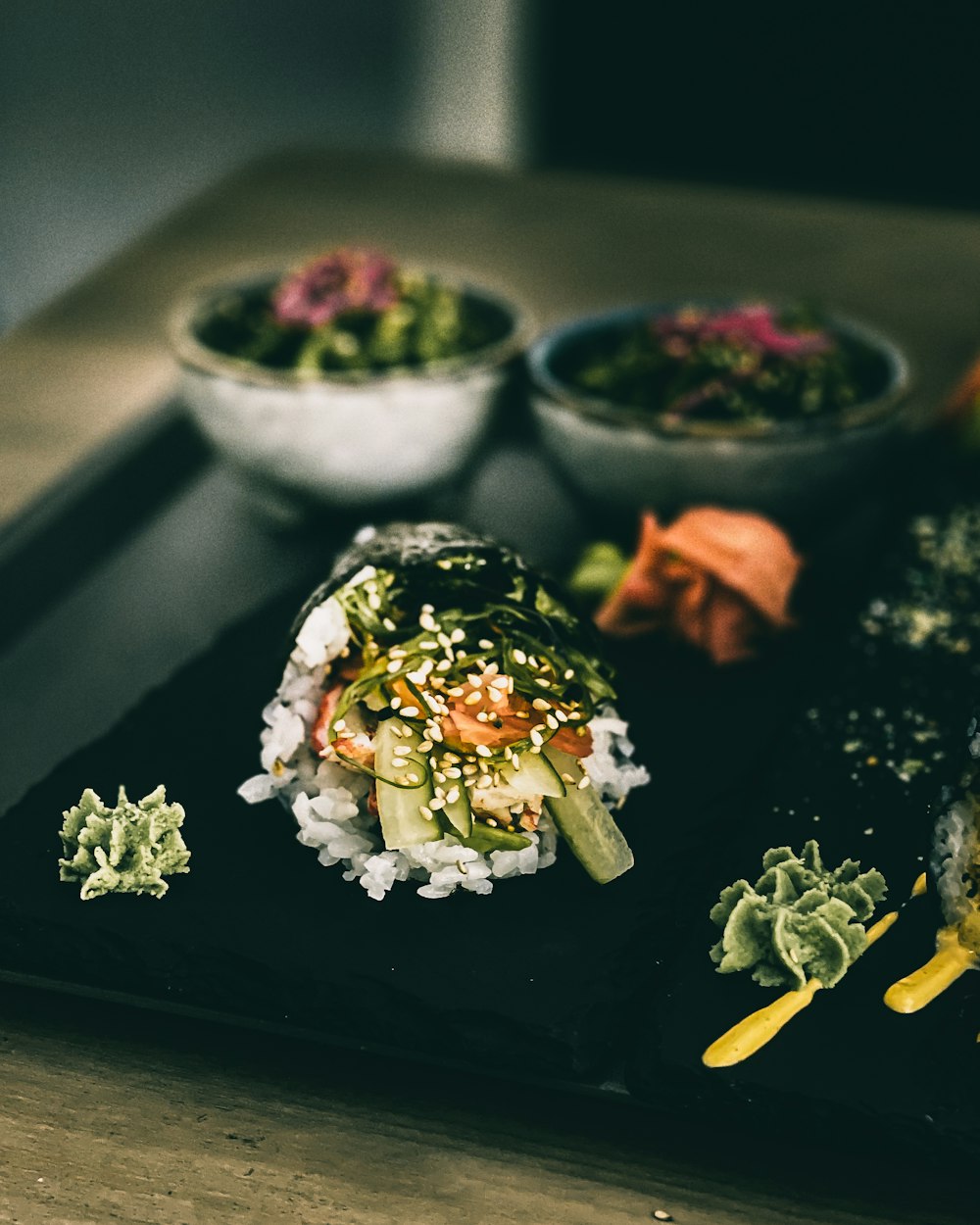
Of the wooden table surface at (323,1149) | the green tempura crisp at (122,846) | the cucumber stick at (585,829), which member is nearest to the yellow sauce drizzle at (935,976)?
the wooden table surface at (323,1149)

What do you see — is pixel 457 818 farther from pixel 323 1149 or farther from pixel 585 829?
pixel 323 1149

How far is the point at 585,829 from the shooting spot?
1313 millimetres

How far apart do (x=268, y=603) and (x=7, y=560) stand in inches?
14.3

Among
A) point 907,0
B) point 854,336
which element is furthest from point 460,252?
point 907,0

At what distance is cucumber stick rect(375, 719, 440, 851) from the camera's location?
1.26m

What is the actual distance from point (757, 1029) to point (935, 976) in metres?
0.17

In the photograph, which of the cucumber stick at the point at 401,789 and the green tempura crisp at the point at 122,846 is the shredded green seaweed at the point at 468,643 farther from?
the green tempura crisp at the point at 122,846

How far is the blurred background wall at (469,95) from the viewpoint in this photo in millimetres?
5266

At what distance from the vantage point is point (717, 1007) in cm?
115

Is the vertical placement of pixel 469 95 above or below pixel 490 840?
below

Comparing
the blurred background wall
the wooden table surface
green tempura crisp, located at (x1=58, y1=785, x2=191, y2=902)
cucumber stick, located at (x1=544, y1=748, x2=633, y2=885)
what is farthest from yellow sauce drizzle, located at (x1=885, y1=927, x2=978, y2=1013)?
the blurred background wall

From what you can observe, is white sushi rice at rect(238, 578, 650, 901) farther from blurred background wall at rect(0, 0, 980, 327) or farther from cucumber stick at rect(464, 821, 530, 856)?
blurred background wall at rect(0, 0, 980, 327)

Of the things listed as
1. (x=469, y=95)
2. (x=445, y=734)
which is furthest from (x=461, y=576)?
(x=469, y=95)

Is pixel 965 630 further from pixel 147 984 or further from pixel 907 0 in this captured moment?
pixel 907 0
